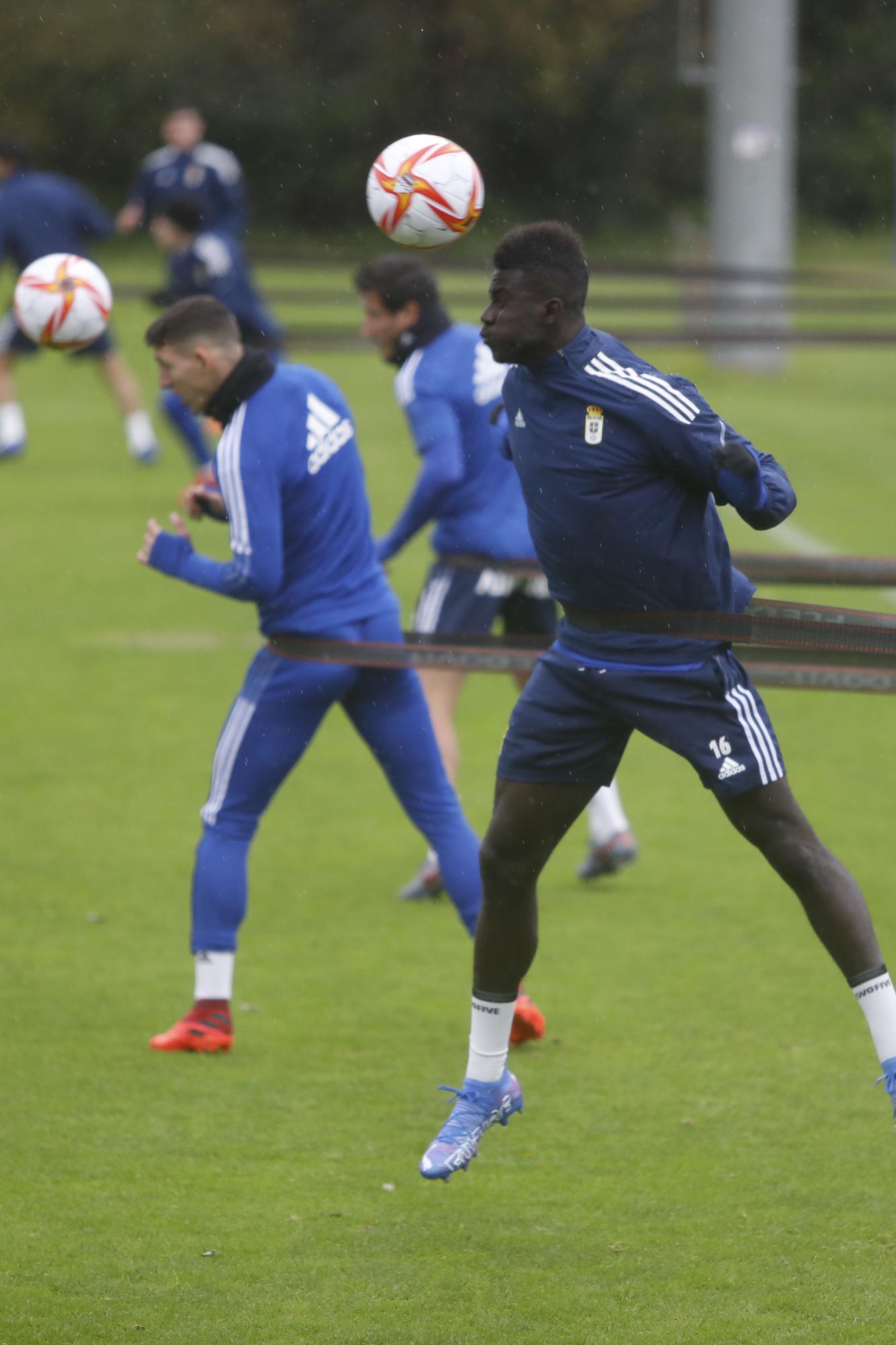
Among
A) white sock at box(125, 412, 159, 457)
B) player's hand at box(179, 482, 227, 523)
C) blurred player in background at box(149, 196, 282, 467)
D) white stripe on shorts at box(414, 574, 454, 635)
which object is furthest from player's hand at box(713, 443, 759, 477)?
white sock at box(125, 412, 159, 457)

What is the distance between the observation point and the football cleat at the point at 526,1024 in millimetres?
5637

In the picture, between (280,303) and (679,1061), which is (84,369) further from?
(679,1061)

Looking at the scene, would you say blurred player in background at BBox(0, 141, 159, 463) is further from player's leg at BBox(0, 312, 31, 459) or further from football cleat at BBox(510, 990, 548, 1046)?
football cleat at BBox(510, 990, 548, 1046)

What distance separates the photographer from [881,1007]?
4375mm

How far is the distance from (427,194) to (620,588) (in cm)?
147

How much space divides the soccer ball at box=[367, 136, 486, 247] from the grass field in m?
2.41

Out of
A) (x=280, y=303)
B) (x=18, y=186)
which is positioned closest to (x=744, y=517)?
(x=18, y=186)

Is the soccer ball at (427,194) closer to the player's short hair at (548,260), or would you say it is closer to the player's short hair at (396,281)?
the player's short hair at (548,260)

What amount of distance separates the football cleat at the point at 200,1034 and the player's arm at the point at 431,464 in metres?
1.70

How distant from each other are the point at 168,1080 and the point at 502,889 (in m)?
1.40

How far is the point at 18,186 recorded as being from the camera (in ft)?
53.9

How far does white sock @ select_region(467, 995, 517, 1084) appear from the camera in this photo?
4.73 m

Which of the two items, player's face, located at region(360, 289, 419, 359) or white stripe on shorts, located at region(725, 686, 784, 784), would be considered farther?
player's face, located at region(360, 289, 419, 359)

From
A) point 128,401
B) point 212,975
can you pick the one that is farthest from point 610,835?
point 128,401
